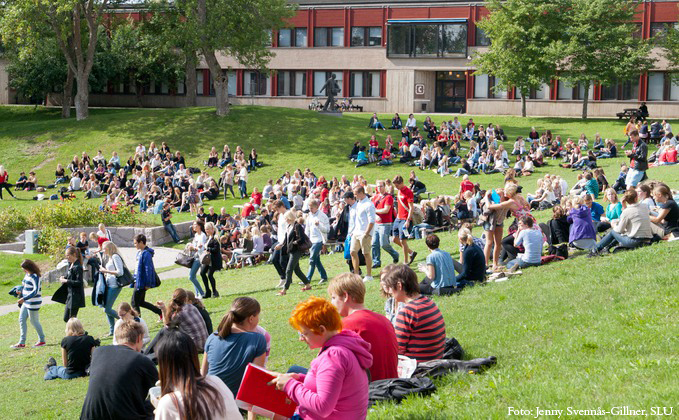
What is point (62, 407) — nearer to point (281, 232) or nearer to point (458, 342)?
point (458, 342)

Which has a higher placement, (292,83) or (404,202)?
(292,83)

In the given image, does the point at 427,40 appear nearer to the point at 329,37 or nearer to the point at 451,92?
the point at 451,92

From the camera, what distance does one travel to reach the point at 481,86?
5675 cm

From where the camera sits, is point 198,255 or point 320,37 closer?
point 198,255

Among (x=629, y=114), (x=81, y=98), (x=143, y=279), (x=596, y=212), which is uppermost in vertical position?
(x=81, y=98)

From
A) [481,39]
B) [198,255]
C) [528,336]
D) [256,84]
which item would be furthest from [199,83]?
[528,336]

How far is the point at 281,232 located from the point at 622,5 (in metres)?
37.5

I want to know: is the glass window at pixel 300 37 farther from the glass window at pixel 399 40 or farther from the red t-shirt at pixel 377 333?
the red t-shirt at pixel 377 333

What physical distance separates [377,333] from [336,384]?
1394 mm

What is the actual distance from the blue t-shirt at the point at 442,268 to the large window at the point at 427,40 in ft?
150

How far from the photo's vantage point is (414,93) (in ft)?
189

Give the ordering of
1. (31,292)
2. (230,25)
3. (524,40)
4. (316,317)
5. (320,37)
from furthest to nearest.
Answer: (320,37)
(524,40)
(230,25)
(31,292)
(316,317)

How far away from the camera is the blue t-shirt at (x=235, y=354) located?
6.57m

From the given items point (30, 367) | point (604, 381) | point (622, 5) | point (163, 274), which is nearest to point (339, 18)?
point (622, 5)
